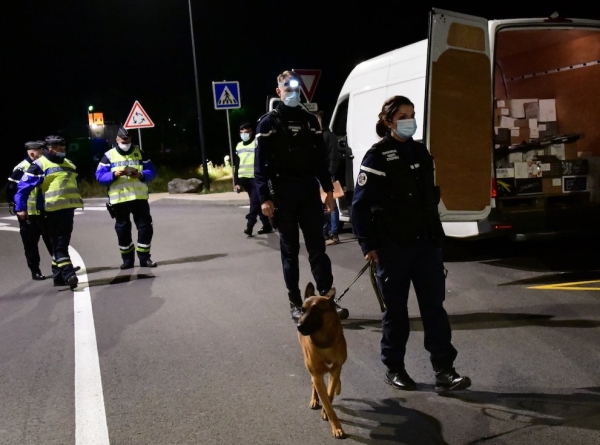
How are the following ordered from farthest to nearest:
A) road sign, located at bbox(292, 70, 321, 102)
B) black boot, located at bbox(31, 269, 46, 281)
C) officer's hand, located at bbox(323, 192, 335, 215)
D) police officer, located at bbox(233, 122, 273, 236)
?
1. road sign, located at bbox(292, 70, 321, 102)
2. police officer, located at bbox(233, 122, 273, 236)
3. black boot, located at bbox(31, 269, 46, 281)
4. officer's hand, located at bbox(323, 192, 335, 215)

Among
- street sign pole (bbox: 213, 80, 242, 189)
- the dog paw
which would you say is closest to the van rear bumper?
the dog paw

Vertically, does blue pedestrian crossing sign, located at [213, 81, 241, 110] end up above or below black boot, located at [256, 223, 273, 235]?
above

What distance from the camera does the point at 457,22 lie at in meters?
6.58

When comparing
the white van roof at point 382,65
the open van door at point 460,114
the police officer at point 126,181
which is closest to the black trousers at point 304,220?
the open van door at point 460,114

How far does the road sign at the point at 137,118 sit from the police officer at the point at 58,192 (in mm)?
9977

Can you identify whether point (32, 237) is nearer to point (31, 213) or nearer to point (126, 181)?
point (31, 213)

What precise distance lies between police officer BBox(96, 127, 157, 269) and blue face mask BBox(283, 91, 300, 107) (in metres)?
3.50

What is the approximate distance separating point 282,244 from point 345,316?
2.68 feet

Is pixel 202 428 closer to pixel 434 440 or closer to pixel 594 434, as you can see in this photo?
pixel 434 440

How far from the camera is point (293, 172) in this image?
571 cm

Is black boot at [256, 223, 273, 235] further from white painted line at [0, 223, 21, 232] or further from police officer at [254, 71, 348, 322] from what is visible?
white painted line at [0, 223, 21, 232]

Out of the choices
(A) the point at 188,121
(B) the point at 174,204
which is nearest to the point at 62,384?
(B) the point at 174,204

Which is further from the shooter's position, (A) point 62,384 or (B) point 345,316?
(B) point 345,316

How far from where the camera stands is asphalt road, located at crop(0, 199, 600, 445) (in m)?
3.87
